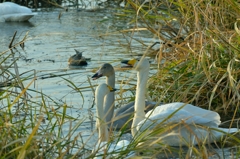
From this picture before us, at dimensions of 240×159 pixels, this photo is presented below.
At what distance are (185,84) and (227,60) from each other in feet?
1.72

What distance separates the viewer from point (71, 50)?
12.2 m

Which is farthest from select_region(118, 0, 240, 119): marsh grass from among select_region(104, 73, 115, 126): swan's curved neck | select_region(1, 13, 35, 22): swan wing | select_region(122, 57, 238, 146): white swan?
select_region(1, 13, 35, 22): swan wing

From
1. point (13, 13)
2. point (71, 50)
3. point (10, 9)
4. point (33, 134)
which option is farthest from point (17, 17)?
point (33, 134)

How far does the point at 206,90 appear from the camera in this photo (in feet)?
22.8

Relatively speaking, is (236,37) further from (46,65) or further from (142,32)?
(142,32)

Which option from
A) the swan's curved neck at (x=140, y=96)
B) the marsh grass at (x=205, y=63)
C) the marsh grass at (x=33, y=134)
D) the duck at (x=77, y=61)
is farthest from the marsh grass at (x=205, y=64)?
the duck at (x=77, y=61)

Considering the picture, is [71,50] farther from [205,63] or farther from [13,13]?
[205,63]

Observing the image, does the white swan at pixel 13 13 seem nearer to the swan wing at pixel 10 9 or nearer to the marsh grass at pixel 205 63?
the swan wing at pixel 10 9

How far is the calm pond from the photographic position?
806cm

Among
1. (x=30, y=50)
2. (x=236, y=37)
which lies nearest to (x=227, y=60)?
(x=236, y=37)

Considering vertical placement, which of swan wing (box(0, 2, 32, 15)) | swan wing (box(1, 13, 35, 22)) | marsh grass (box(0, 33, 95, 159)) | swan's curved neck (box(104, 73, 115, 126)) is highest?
marsh grass (box(0, 33, 95, 159))

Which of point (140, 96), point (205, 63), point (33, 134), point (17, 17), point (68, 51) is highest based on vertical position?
point (33, 134)

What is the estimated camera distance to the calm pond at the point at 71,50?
8062mm

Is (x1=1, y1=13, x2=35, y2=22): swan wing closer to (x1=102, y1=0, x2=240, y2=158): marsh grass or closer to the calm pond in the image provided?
the calm pond
